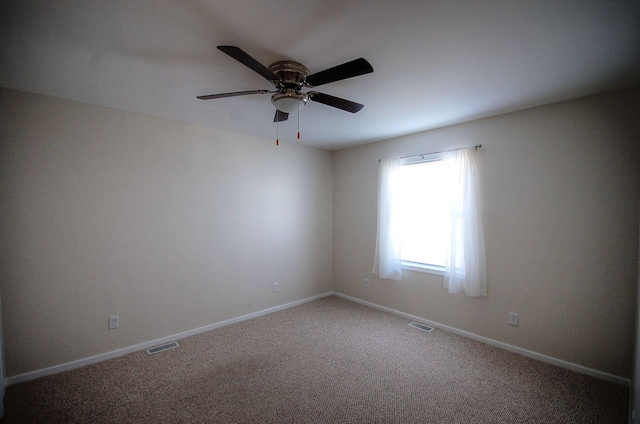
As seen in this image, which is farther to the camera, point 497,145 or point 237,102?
point 497,145

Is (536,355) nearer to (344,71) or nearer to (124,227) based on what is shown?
(344,71)

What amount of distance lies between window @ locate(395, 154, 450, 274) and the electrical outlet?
331 centimetres

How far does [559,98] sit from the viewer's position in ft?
8.23

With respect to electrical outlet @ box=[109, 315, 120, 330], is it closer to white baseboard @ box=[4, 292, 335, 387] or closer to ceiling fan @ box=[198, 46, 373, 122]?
white baseboard @ box=[4, 292, 335, 387]

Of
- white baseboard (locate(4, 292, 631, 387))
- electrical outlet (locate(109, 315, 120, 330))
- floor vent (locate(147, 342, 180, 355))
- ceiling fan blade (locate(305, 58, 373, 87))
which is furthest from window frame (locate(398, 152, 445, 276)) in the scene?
electrical outlet (locate(109, 315, 120, 330))

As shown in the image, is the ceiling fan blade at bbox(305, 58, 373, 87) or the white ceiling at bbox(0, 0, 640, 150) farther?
the ceiling fan blade at bbox(305, 58, 373, 87)

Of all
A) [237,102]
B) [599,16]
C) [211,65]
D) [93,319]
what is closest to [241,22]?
[211,65]

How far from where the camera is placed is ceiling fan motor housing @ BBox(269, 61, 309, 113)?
1.91 meters

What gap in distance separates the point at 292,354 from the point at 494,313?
2.17 m

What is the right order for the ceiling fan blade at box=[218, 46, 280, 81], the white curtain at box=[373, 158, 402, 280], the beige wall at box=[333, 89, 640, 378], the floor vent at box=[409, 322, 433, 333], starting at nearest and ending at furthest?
the ceiling fan blade at box=[218, 46, 280, 81] < the beige wall at box=[333, 89, 640, 378] < the floor vent at box=[409, 322, 433, 333] < the white curtain at box=[373, 158, 402, 280]

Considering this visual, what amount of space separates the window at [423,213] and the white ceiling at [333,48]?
1036mm

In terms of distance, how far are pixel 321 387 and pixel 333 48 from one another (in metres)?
2.49

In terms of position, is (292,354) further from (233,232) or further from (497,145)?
(497,145)

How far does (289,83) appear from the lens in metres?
1.96
